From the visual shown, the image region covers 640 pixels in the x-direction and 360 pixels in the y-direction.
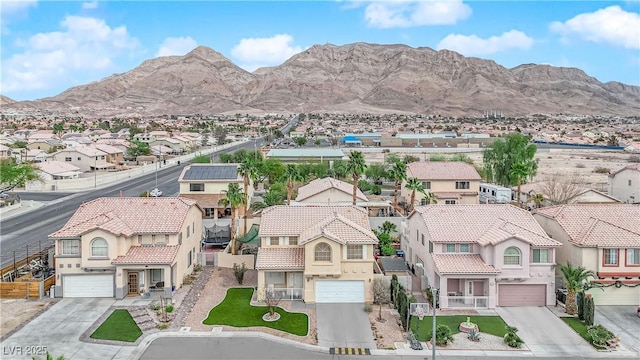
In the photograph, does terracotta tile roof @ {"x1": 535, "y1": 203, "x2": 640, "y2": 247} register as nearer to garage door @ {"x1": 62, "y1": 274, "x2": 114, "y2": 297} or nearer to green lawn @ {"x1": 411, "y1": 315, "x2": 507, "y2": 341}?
green lawn @ {"x1": 411, "y1": 315, "x2": 507, "y2": 341}

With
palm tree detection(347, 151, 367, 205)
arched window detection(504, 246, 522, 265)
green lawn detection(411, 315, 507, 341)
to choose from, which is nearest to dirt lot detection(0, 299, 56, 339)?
green lawn detection(411, 315, 507, 341)

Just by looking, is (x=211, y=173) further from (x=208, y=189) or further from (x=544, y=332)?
(x=544, y=332)

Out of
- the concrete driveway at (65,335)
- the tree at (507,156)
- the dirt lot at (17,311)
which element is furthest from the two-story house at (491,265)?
the tree at (507,156)

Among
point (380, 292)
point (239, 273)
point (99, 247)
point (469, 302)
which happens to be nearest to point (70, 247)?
point (99, 247)

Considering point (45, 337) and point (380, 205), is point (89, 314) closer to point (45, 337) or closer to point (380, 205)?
point (45, 337)

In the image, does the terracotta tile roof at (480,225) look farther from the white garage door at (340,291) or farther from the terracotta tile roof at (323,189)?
the terracotta tile roof at (323,189)

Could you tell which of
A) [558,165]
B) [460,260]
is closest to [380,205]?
[460,260]
